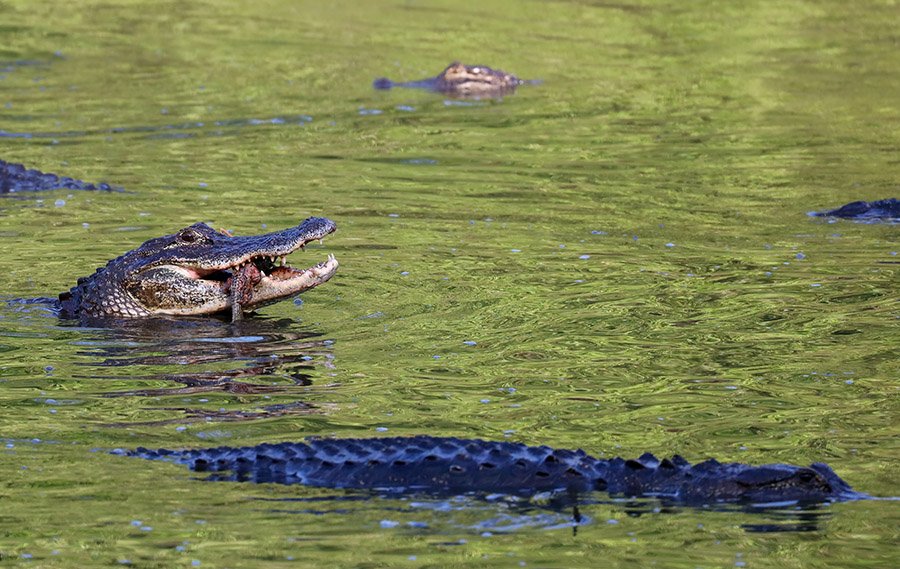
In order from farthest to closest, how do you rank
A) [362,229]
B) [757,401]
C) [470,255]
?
[362,229]
[470,255]
[757,401]

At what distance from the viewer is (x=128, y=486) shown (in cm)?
698

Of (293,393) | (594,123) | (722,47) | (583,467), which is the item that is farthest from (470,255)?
(722,47)

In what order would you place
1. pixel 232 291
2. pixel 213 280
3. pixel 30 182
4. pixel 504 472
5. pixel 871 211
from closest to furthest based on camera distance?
pixel 504 472 < pixel 232 291 < pixel 213 280 < pixel 871 211 < pixel 30 182

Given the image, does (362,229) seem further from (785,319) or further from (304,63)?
(304,63)

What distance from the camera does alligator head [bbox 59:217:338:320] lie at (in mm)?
10320

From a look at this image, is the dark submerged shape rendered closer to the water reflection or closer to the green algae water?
the green algae water

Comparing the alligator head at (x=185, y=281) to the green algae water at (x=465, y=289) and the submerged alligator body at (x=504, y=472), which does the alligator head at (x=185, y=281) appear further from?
the submerged alligator body at (x=504, y=472)

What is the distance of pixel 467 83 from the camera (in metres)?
20.8

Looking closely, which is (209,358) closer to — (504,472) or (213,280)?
(213,280)

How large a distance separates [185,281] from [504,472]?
431cm

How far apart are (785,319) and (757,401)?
1976 millimetres

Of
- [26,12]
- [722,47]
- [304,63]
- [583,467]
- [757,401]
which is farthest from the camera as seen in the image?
[26,12]

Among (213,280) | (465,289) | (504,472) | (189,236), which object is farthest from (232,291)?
(504,472)

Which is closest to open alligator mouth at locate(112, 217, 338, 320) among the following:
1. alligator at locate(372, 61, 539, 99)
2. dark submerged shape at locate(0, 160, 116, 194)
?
dark submerged shape at locate(0, 160, 116, 194)
